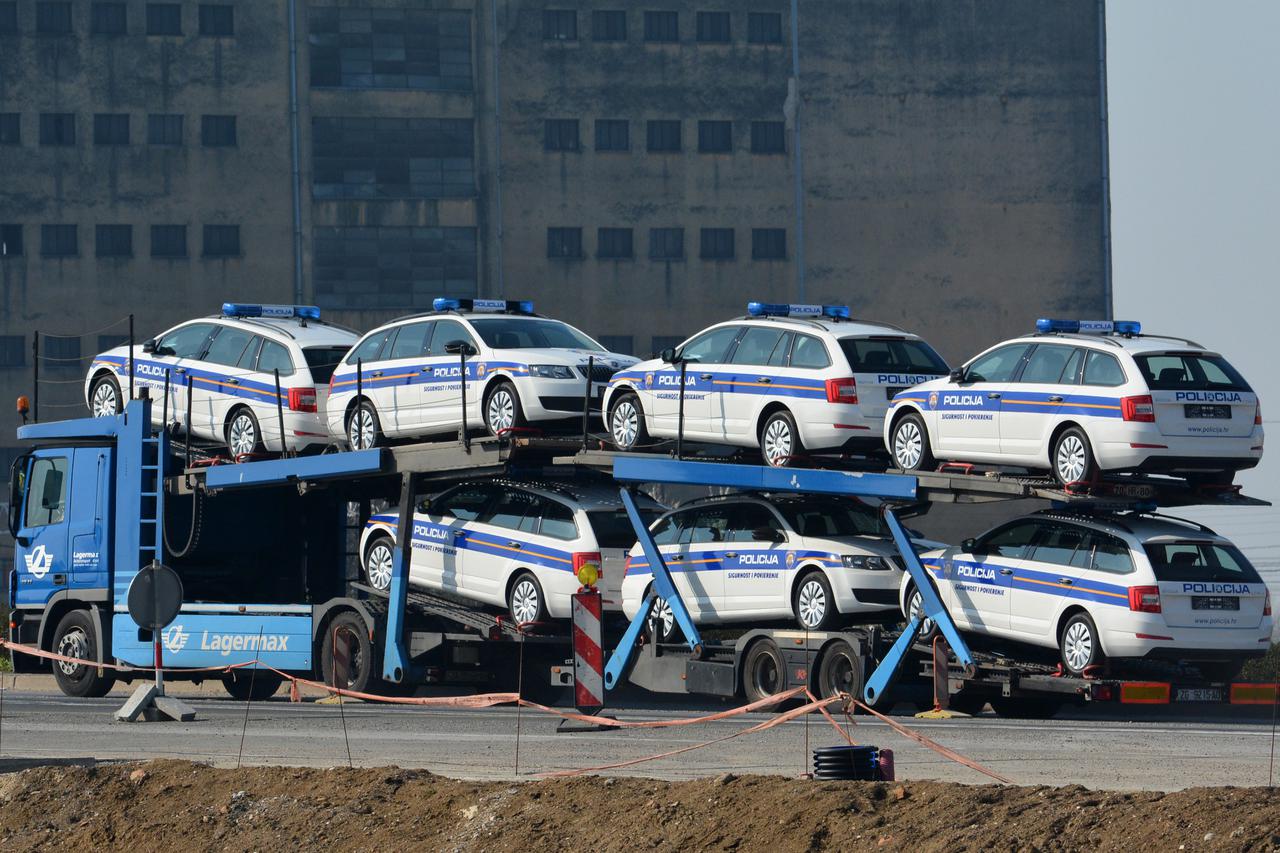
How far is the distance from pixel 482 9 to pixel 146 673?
157 feet

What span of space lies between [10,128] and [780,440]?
170ft

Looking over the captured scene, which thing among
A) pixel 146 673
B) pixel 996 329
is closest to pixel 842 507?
pixel 146 673

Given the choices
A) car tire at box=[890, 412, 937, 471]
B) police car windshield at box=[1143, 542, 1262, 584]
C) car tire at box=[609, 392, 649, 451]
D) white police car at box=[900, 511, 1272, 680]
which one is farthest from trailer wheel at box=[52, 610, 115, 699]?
police car windshield at box=[1143, 542, 1262, 584]

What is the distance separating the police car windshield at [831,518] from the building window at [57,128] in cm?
5087

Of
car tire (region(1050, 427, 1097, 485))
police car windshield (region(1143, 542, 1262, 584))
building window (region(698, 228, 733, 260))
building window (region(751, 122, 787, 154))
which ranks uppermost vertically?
building window (region(751, 122, 787, 154))

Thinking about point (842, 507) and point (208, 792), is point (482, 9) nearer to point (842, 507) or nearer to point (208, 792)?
point (842, 507)

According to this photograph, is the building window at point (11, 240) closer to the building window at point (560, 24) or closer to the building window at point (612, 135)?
the building window at point (560, 24)

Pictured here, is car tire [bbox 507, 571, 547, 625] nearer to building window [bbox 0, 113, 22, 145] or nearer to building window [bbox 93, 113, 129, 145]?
building window [bbox 93, 113, 129, 145]

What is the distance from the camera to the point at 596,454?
2108cm

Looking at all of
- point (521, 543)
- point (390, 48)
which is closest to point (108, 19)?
point (390, 48)

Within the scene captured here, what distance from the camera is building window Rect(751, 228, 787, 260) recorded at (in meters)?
70.3

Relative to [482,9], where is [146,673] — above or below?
below

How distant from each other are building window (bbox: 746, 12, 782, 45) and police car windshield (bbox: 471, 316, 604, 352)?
1928 inches

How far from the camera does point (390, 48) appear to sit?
224ft
